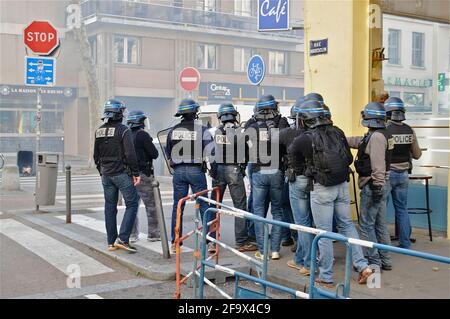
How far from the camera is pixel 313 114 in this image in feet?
18.1

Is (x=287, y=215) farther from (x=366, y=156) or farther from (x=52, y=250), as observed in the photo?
(x=52, y=250)

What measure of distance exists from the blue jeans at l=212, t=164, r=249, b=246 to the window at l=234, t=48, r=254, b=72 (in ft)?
89.5

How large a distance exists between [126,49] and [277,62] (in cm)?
1011

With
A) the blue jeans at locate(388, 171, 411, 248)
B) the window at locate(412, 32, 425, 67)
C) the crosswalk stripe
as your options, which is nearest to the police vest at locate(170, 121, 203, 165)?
the crosswalk stripe

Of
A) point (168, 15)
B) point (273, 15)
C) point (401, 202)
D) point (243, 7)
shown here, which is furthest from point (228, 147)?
point (243, 7)

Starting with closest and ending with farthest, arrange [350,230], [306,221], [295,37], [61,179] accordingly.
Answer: [350,230] < [306,221] < [61,179] < [295,37]

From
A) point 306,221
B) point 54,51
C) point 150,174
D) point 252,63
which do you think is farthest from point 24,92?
point 306,221

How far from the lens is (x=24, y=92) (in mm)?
31094

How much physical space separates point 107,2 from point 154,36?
3083 millimetres

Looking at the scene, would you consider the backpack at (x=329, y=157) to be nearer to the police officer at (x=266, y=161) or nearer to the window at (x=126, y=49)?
the police officer at (x=266, y=161)

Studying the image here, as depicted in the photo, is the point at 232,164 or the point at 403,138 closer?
the point at 403,138

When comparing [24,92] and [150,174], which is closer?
[150,174]

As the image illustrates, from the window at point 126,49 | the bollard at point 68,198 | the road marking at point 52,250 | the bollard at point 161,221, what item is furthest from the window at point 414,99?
the window at point 126,49
